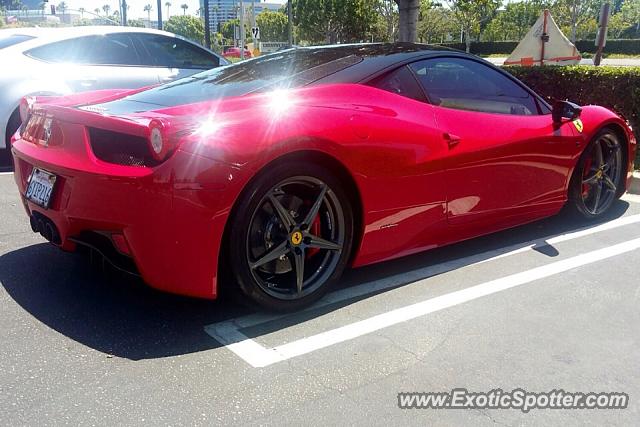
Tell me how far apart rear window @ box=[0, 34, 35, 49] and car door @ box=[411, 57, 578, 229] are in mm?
4841

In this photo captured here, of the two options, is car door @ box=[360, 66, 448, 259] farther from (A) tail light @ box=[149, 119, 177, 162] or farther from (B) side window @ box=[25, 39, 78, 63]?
(B) side window @ box=[25, 39, 78, 63]

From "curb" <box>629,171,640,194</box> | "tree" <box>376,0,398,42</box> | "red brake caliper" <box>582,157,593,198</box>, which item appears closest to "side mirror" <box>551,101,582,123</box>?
"red brake caliper" <box>582,157,593,198</box>

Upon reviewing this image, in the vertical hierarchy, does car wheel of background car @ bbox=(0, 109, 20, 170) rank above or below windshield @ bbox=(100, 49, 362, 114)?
below

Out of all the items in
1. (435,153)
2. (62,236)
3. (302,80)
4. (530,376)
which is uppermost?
(302,80)

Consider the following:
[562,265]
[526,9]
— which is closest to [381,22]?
[526,9]

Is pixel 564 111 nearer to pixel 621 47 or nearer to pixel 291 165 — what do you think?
pixel 291 165

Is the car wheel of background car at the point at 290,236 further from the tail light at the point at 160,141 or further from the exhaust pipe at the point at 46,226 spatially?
the exhaust pipe at the point at 46,226

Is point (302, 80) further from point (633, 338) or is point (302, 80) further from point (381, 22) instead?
point (381, 22)

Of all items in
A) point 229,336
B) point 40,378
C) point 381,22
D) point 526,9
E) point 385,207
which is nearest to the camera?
point 40,378

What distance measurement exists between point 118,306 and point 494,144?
2.41 m

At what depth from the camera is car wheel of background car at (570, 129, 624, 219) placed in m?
4.68

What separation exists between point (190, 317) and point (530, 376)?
5.35 ft

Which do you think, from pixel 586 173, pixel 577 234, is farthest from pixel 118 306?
pixel 586 173

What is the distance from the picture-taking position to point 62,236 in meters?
2.99
